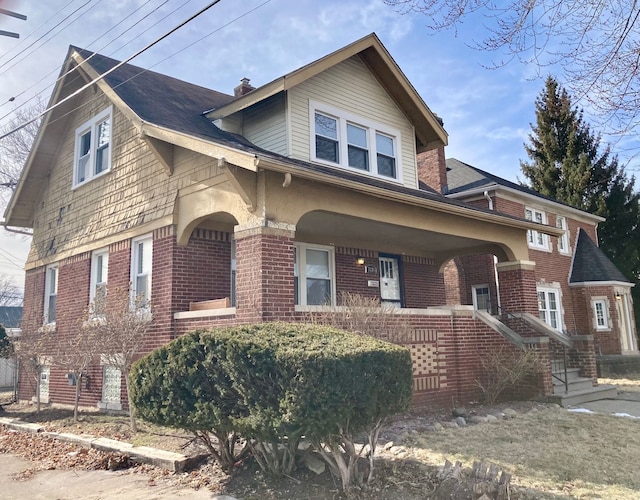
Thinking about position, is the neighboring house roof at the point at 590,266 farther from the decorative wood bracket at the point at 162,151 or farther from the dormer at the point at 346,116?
the decorative wood bracket at the point at 162,151

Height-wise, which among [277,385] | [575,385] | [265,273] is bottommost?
[575,385]

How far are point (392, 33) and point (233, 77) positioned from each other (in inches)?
285

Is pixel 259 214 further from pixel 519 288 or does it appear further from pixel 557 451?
pixel 519 288

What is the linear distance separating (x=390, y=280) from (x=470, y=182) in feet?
25.9

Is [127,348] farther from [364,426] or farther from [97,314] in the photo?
[364,426]

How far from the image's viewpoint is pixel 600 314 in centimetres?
2134

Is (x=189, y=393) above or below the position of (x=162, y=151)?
below

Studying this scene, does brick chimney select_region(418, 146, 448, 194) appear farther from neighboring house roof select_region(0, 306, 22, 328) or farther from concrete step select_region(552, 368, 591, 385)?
neighboring house roof select_region(0, 306, 22, 328)

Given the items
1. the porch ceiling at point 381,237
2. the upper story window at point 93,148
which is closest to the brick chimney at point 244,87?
the upper story window at point 93,148

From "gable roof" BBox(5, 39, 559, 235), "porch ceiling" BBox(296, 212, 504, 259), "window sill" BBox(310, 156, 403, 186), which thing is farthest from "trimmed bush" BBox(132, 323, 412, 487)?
"window sill" BBox(310, 156, 403, 186)

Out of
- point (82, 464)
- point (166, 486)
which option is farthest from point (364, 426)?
point (82, 464)

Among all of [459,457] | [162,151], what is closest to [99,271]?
[162,151]

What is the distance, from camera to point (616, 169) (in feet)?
94.9

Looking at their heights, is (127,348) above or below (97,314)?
below
